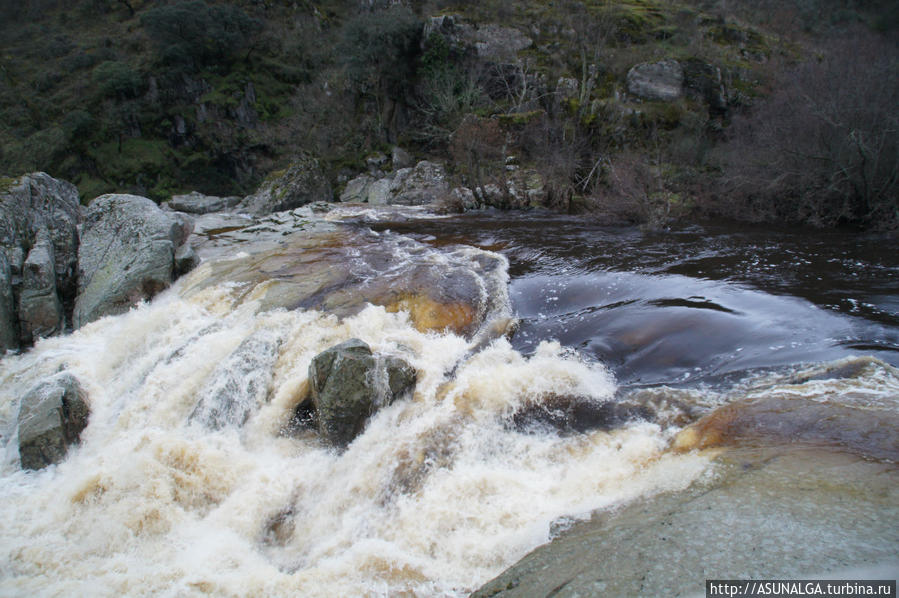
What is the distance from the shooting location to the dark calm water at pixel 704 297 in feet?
19.9

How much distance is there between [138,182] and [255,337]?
3723cm

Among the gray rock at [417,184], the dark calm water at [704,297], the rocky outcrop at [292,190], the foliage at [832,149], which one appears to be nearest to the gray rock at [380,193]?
the gray rock at [417,184]

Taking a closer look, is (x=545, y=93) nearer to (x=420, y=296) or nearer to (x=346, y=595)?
(x=420, y=296)

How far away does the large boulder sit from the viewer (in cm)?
1018

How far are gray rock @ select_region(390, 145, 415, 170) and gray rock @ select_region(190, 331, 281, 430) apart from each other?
2261 cm

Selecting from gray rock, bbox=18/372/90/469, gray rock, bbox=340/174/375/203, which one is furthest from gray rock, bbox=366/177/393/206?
gray rock, bbox=18/372/90/469

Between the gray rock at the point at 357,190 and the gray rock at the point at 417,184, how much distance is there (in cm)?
189

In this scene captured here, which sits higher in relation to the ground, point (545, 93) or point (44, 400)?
point (545, 93)

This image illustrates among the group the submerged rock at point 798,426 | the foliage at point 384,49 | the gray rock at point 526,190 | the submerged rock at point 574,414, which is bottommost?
the gray rock at point 526,190

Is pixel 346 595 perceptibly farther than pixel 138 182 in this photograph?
No

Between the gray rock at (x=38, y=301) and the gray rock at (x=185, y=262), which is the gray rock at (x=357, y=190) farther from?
the gray rock at (x=38, y=301)

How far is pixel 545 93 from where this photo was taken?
2794 centimetres

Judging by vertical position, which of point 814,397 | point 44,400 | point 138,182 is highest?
point 814,397

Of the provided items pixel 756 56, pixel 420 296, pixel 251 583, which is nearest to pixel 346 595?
pixel 251 583
